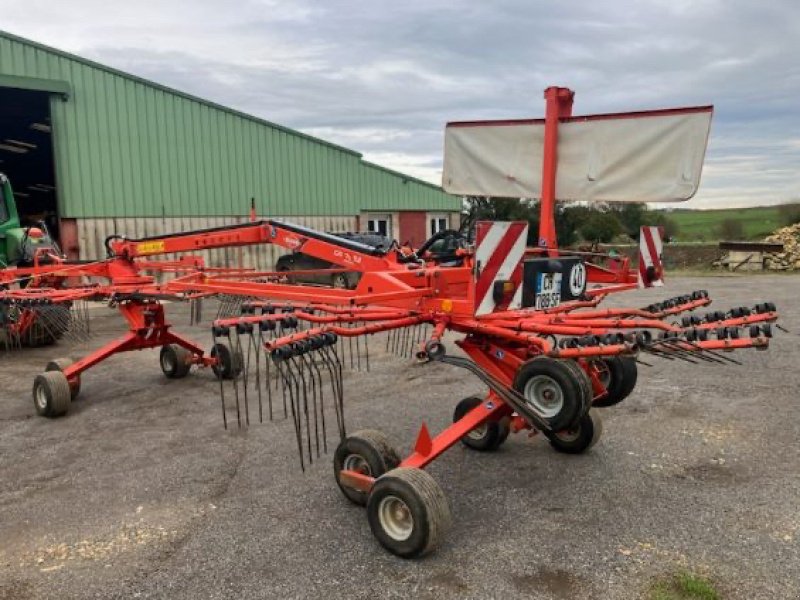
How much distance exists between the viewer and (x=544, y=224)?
4.66 meters

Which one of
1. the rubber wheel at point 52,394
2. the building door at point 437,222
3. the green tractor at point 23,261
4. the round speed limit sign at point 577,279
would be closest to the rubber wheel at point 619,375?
the round speed limit sign at point 577,279

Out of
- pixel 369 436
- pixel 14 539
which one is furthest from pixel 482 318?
pixel 14 539

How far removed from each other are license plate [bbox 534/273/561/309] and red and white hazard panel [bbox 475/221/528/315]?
249mm

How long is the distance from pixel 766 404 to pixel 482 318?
3.84m

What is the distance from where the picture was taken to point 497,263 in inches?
149

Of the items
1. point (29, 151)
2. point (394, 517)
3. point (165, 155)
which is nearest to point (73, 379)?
point (394, 517)

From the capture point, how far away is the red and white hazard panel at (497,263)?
12.1 feet

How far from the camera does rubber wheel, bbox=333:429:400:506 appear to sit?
404 centimetres

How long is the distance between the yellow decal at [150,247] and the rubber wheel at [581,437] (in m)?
4.19

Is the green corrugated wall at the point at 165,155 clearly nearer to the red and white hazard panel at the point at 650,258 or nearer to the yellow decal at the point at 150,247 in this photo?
the yellow decal at the point at 150,247

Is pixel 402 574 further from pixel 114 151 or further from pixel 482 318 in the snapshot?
pixel 114 151

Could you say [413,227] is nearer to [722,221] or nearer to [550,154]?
[550,154]

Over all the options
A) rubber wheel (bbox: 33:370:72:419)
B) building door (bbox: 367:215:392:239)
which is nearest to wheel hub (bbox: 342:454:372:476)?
rubber wheel (bbox: 33:370:72:419)

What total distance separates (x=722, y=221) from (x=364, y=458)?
139ft
